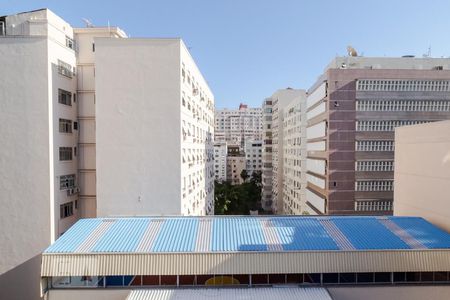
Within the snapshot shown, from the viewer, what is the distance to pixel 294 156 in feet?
190

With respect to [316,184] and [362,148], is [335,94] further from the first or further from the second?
[316,184]

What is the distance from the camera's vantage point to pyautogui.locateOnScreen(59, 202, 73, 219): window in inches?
917

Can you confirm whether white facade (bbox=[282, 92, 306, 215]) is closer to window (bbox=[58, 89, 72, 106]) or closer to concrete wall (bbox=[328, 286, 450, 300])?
concrete wall (bbox=[328, 286, 450, 300])

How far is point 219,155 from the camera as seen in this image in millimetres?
115375

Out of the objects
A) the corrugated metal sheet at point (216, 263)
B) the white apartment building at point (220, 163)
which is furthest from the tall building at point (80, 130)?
the white apartment building at point (220, 163)

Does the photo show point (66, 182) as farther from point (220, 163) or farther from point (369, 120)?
point (220, 163)

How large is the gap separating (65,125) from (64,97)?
7.06 feet

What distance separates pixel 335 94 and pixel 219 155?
263ft

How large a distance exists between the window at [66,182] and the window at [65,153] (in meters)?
1.41

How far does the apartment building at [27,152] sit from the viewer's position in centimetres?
2152

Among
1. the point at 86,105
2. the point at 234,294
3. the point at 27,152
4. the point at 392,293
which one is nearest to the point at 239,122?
the point at 86,105

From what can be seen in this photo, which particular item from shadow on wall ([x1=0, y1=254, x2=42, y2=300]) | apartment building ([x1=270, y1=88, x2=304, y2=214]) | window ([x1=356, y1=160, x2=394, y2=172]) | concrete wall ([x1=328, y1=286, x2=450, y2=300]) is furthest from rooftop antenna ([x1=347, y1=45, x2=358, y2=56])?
shadow on wall ([x1=0, y1=254, x2=42, y2=300])

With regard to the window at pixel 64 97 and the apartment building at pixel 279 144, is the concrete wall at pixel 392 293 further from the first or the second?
the apartment building at pixel 279 144

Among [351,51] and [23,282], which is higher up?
[351,51]
